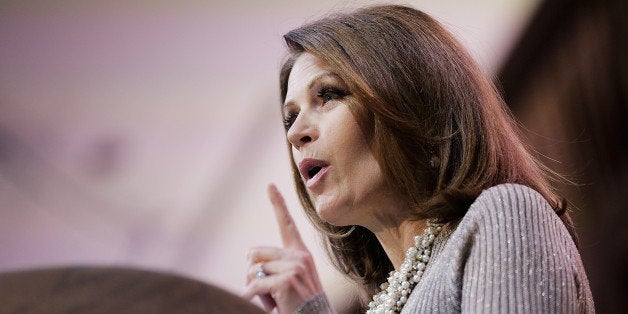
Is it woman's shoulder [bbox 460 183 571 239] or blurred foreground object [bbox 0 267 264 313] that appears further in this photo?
woman's shoulder [bbox 460 183 571 239]

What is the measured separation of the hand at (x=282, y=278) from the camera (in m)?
0.94

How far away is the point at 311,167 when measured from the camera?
1.12 metres

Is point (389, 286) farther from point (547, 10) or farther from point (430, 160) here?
point (547, 10)

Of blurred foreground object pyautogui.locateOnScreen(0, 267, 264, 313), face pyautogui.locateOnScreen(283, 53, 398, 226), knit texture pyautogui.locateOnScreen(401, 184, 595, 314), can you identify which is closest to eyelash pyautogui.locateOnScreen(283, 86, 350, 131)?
face pyautogui.locateOnScreen(283, 53, 398, 226)

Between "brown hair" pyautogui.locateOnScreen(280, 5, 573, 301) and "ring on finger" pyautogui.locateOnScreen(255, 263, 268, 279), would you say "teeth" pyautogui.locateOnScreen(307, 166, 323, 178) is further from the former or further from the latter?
"ring on finger" pyautogui.locateOnScreen(255, 263, 268, 279)

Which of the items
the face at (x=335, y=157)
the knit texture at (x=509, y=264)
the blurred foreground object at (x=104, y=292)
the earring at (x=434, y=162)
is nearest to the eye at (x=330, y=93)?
the face at (x=335, y=157)

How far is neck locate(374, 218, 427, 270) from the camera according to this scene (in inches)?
43.6

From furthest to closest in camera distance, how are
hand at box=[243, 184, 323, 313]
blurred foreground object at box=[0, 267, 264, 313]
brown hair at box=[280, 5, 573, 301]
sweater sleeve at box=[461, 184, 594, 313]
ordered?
brown hair at box=[280, 5, 573, 301] < hand at box=[243, 184, 323, 313] < sweater sleeve at box=[461, 184, 594, 313] < blurred foreground object at box=[0, 267, 264, 313]

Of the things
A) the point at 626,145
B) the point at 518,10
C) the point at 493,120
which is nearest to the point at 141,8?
the point at 493,120

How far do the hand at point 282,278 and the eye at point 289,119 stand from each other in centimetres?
28

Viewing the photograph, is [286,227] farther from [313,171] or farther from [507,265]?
[507,265]

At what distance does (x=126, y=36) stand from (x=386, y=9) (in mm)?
436

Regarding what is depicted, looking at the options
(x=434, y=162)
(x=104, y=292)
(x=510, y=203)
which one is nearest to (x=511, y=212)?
(x=510, y=203)

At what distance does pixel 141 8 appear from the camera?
105 centimetres
